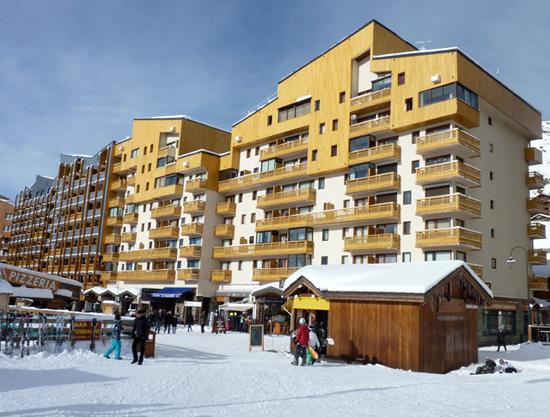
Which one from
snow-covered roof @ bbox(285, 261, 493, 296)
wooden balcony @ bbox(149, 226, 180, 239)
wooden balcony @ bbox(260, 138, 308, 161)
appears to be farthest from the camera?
wooden balcony @ bbox(149, 226, 180, 239)

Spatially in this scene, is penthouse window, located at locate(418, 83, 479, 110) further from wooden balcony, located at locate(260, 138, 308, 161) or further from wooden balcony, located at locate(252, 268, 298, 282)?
wooden balcony, located at locate(252, 268, 298, 282)

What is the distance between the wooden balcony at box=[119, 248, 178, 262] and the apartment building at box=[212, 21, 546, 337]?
8032 millimetres

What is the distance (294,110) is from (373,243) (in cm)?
1705

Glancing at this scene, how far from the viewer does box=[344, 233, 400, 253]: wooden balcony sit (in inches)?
1608

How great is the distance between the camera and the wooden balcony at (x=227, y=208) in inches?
2259

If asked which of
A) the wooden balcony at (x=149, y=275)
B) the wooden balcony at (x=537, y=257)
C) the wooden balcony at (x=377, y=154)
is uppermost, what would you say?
the wooden balcony at (x=377, y=154)

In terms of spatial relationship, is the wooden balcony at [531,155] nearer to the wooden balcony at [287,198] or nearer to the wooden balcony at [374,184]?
the wooden balcony at [374,184]

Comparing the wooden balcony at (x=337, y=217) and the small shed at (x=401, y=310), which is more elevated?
the wooden balcony at (x=337, y=217)

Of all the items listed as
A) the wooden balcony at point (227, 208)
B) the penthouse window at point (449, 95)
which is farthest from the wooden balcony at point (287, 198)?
the penthouse window at point (449, 95)

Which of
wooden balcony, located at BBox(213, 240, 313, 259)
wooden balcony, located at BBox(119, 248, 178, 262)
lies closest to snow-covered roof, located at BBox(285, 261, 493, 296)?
wooden balcony, located at BBox(213, 240, 313, 259)

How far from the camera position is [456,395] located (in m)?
13.2

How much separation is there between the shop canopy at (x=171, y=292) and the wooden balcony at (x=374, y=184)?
854 inches

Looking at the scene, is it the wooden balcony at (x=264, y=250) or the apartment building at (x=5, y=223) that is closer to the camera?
the wooden balcony at (x=264, y=250)

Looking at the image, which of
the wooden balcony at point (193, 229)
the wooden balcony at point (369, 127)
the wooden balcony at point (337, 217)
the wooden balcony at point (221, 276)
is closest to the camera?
the wooden balcony at point (337, 217)
